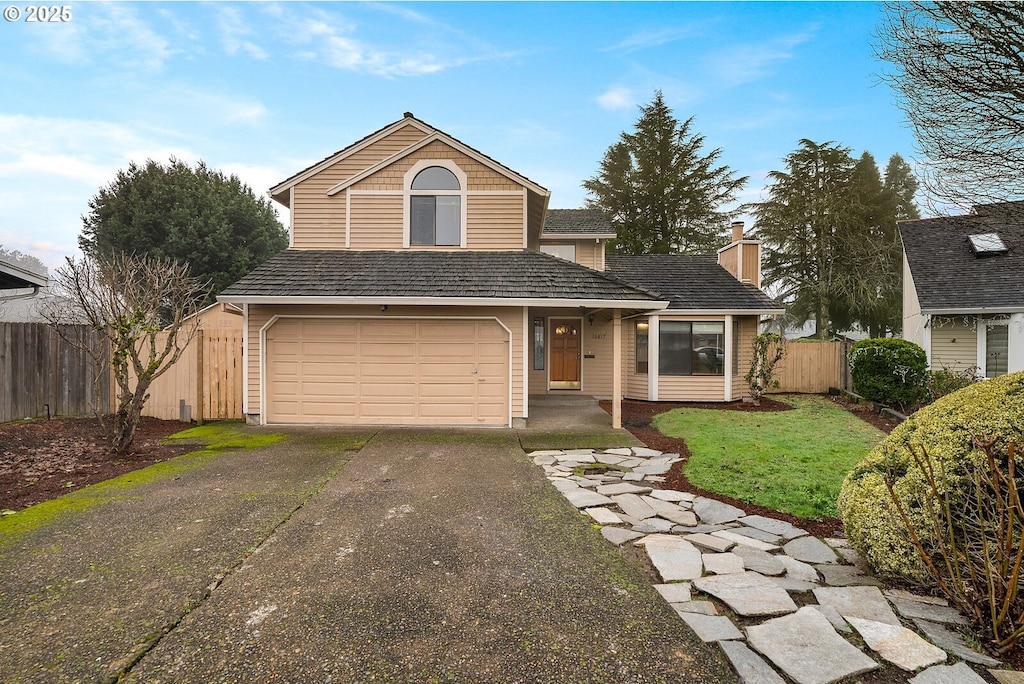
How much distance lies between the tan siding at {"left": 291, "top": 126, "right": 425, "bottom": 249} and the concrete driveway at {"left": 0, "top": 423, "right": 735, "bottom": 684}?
6159mm

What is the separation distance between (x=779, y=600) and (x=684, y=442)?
196 inches

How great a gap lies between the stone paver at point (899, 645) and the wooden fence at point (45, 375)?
411 inches

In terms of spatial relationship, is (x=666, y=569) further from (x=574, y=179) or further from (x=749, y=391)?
(x=574, y=179)

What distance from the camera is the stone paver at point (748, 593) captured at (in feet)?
8.93

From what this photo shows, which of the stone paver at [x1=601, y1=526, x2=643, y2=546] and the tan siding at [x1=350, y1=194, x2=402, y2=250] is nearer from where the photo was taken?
the stone paver at [x1=601, y1=526, x2=643, y2=546]

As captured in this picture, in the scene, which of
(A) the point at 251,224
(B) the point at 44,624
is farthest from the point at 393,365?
(A) the point at 251,224

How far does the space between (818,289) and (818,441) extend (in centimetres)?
2000

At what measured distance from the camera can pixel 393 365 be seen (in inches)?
341

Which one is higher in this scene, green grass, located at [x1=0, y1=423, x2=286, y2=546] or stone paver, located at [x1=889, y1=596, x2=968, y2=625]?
stone paver, located at [x1=889, y1=596, x2=968, y2=625]

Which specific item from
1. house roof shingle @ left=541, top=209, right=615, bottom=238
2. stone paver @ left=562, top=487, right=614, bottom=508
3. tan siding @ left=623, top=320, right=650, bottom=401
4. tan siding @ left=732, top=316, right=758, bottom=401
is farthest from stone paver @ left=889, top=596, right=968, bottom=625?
house roof shingle @ left=541, top=209, right=615, bottom=238

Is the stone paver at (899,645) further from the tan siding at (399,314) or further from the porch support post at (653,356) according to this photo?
the porch support post at (653,356)

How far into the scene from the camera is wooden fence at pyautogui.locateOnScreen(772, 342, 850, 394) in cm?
1468

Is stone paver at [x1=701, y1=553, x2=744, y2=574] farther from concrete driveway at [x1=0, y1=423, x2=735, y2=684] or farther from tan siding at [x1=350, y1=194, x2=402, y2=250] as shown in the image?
tan siding at [x1=350, y1=194, x2=402, y2=250]

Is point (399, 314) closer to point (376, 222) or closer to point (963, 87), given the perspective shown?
point (376, 222)
